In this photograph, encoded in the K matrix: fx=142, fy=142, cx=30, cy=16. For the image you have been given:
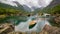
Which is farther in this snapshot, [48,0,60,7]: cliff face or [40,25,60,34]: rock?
[48,0,60,7]: cliff face

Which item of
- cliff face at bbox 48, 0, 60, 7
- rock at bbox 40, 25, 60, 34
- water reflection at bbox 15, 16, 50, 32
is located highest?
cliff face at bbox 48, 0, 60, 7

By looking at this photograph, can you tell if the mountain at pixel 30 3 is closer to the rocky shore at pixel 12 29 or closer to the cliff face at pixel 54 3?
the cliff face at pixel 54 3

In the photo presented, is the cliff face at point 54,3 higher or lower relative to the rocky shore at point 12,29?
higher

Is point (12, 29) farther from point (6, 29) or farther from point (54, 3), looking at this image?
point (54, 3)

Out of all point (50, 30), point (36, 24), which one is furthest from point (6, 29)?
point (50, 30)

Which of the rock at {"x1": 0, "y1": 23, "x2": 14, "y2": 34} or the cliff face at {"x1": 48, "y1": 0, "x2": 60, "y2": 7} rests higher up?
the cliff face at {"x1": 48, "y1": 0, "x2": 60, "y2": 7}

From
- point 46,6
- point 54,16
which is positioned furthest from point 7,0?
point 54,16

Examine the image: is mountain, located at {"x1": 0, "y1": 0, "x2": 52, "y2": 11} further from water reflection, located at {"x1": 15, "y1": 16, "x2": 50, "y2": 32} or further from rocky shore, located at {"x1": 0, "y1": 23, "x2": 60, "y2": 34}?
rocky shore, located at {"x1": 0, "y1": 23, "x2": 60, "y2": 34}

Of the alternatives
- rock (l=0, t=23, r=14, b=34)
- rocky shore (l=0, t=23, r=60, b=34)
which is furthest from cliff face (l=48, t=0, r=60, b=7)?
rock (l=0, t=23, r=14, b=34)

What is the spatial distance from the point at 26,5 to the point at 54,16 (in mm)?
680

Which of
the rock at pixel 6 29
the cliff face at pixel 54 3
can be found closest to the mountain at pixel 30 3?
the cliff face at pixel 54 3

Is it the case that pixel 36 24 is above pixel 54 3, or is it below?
below

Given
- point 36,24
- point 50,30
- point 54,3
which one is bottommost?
point 50,30

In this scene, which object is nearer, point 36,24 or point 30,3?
point 36,24
